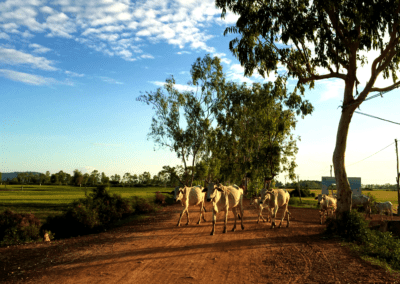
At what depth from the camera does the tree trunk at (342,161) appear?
42.7 ft

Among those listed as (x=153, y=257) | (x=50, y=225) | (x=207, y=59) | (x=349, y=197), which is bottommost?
(x=50, y=225)

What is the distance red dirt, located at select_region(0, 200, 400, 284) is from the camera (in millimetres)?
7242

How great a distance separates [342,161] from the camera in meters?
13.4

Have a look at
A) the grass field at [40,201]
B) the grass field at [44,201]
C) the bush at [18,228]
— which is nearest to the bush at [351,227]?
the bush at [18,228]

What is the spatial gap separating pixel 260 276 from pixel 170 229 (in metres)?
7.30

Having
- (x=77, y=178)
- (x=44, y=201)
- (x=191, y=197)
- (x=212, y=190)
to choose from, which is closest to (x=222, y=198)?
(x=212, y=190)

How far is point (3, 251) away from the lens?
383 inches

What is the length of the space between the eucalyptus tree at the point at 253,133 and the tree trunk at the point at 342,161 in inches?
619

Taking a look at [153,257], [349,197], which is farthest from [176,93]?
[153,257]

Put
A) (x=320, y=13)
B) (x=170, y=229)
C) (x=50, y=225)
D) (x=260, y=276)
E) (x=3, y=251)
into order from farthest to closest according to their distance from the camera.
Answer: (x=50, y=225) → (x=170, y=229) → (x=320, y=13) → (x=3, y=251) → (x=260, y=276)

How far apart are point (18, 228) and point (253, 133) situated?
2552 cm

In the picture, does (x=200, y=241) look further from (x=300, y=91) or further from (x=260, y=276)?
(x=300, y=91)

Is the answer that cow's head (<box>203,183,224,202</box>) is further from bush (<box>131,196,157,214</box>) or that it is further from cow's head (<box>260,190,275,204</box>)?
bush (<box>131,196,157,214</box>)

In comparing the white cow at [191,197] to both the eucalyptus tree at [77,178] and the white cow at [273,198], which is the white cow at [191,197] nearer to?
Result: the white cow at [273,198]
